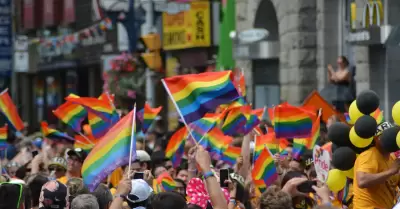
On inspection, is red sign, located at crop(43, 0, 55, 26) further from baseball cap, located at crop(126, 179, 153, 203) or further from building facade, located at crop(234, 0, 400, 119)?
baseball cap, located at crop(126, 179, 153, 203)

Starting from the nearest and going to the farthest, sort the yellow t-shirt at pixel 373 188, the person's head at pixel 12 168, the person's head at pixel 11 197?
the person's head at pixel 11 197 < the yellow t-shirt at pixel 373 188 < the person's head at pixel 12 168

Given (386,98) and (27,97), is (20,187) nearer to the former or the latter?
(386,98)

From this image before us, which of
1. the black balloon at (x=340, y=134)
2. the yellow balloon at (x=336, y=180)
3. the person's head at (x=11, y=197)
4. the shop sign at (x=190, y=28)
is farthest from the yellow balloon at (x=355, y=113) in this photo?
the shop sign at (x=190, y=28)

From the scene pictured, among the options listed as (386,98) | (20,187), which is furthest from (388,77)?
(20,187)

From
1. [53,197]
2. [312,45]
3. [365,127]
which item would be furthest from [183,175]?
[312,45]

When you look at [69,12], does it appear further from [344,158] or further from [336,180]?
[344,158]

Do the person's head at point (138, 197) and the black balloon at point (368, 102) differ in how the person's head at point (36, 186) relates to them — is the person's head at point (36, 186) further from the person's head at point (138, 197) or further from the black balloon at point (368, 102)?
the black balloon at point (368, 102)

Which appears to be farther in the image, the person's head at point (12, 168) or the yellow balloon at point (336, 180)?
the person's head at point (12, 168)

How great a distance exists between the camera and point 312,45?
23188 mm

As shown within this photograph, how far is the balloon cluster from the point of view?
962 centimetres

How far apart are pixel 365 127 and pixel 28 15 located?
48.4 metres

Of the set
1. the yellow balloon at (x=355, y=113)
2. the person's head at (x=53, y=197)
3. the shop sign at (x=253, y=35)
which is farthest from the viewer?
the shop sign at (x=253, y=35)

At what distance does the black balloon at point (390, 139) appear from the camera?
9.46 meters

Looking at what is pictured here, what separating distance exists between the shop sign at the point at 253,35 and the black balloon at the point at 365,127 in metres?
15.1
